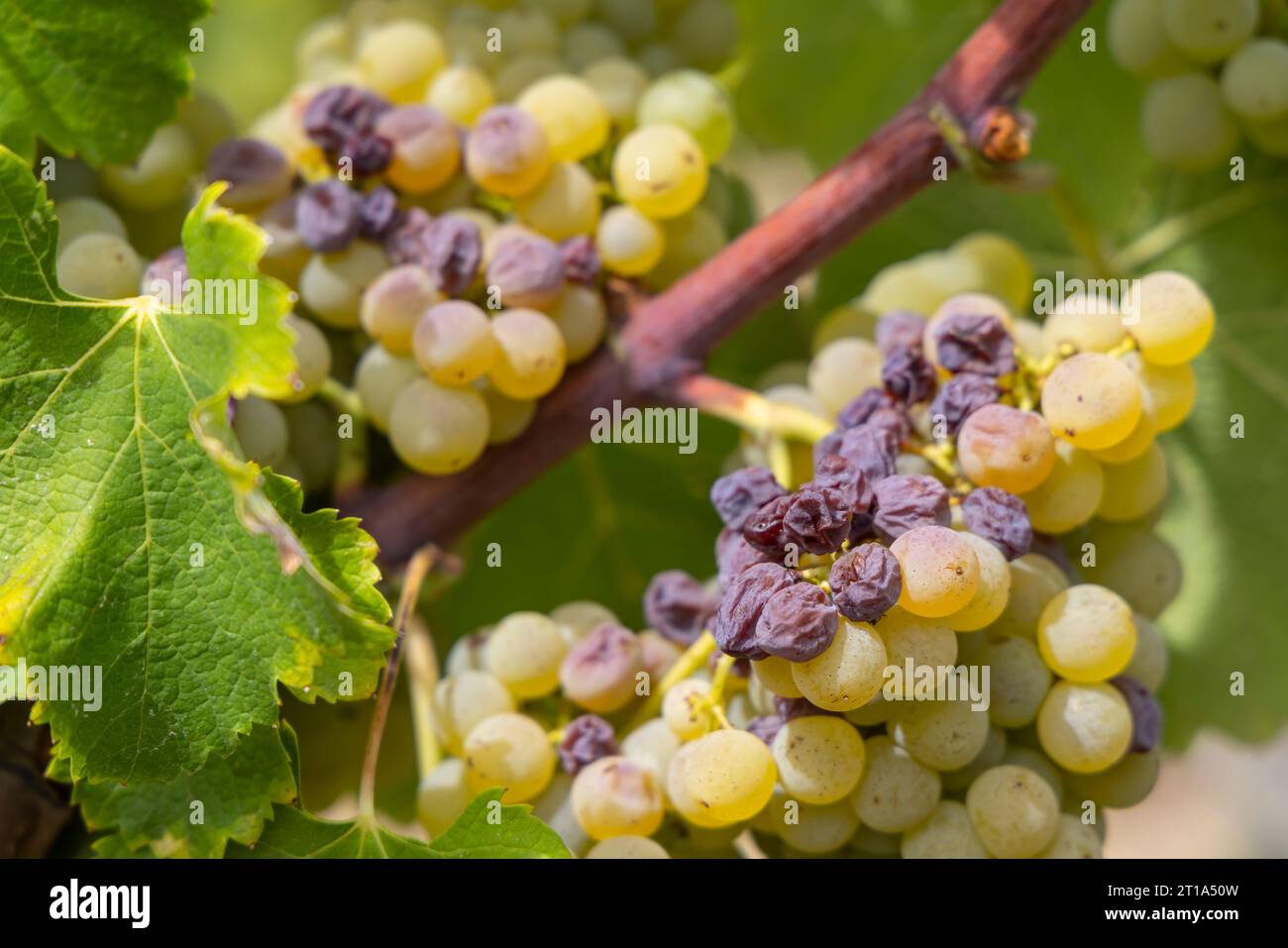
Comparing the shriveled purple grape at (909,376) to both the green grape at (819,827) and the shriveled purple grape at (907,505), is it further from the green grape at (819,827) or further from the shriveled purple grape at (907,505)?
the green grape at (819,827)

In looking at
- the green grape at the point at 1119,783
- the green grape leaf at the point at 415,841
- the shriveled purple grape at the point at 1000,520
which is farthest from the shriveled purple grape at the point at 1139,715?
the green grape leaf at the point at 415,841

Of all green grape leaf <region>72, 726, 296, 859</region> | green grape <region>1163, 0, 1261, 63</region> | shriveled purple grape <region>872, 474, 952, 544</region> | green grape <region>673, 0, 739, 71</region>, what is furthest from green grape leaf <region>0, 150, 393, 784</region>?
green grape <region>1163, 0, 1261, 63</region>

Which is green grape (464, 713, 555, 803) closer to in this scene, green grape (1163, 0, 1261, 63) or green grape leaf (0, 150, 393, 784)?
green grape leaf (0, 150, 393, 784)

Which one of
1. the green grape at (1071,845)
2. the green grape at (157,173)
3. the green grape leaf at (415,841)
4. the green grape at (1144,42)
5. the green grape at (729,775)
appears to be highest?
the green grape at (1144,42)

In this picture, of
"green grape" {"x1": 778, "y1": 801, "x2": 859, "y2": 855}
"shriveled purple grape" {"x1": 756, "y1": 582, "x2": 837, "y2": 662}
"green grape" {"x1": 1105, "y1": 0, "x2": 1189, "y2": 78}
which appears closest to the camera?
"shriveled purple grape" {"x1": 756, "y1": 582, "x2": 837, "y2": 662}

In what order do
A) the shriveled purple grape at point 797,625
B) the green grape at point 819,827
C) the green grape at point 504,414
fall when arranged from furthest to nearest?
the green grape at point 504,414
the green grape at point 819,827
the shriveled purple grape at point 797,625

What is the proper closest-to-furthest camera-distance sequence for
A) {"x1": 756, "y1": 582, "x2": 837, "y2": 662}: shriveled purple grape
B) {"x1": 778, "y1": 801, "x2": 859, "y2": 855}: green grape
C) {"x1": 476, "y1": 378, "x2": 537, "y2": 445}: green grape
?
{"x1": 756, "y1": 582, "x2": 837, "y2": 662}: shriveled purple grape → {"x1": 778, "y1": 801, "x2": 859, "y2": 855}: green grape → {"x1": 476, "y1": 378, "x2": 537, "y2": 445}: green grape

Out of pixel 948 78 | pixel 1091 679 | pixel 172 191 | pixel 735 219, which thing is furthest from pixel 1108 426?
pixel 172 191

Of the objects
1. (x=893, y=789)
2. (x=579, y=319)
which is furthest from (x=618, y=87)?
(x=893, y=789)
